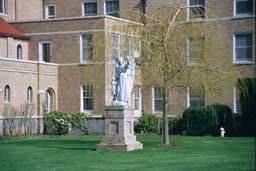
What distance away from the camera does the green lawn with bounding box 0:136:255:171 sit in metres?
22.4

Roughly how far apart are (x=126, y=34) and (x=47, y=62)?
649 inches

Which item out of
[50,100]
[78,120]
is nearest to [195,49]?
[78,120]

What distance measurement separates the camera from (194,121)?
4369 centimetres

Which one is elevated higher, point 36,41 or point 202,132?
point 36,41

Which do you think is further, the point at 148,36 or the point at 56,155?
the point at 148,36

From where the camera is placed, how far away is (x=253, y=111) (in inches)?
1679

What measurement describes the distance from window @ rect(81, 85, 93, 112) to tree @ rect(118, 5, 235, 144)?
1492 centimetres

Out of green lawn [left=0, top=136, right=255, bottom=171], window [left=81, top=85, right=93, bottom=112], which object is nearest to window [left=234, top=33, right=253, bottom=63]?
window [left=81, top=85, right=93, bottom=112]

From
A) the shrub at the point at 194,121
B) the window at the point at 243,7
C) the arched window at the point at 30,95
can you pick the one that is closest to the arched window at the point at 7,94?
the arched window at the point at 30,95

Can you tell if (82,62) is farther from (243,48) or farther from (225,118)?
(243,48)

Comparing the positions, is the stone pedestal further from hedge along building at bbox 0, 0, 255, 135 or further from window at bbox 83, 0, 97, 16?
window at bbox 83, 0, 97, 16

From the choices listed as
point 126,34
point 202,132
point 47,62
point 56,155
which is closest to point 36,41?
point 47,62

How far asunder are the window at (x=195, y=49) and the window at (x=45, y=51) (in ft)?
58.9

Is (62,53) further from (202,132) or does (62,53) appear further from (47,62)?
(202,132)
